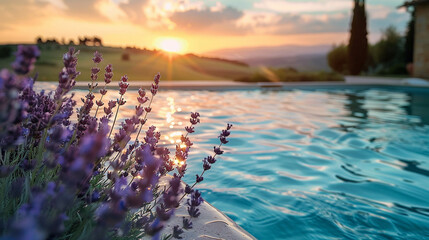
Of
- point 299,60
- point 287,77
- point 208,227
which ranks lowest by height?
point 208,227

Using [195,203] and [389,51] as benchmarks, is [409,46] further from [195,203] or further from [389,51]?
[195,203]

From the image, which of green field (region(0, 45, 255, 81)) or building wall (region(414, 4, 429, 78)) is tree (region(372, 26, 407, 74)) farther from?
green field (region(0, 45, 255, 81))

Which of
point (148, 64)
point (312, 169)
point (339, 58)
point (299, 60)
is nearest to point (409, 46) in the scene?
point (339, 58)

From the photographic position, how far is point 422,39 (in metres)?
19.3

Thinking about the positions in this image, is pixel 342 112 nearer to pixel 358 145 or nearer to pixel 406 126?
pixel 406 126

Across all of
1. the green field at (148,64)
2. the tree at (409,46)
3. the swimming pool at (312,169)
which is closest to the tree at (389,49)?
the tree at (409,46)

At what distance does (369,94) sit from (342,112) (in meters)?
5.57

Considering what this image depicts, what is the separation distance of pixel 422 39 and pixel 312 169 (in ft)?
59.5

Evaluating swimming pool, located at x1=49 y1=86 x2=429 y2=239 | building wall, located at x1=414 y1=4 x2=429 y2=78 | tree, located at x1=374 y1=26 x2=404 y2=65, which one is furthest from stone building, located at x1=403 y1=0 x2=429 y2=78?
swimming pool, located at x1=49 y1=86 x2=429 y2=239

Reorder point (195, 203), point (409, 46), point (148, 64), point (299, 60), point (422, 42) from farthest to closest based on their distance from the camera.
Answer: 1. point (299, 60)
2. point (148, 64)
3. point (409, 46)
4. point (422, 42)
5. point (195, 203)

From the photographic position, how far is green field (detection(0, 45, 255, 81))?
805 inches

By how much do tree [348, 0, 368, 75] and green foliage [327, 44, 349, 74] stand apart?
2.55 meters

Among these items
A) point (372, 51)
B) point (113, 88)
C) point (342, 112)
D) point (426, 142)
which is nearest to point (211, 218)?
point (426, 142)

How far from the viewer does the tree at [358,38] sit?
23453mm
